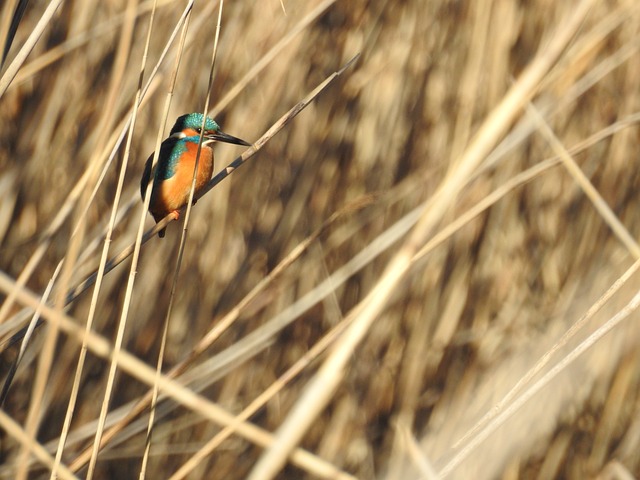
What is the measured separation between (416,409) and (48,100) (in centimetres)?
87

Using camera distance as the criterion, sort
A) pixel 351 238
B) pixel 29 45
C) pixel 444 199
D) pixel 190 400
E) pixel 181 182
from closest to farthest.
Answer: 1. pixel 444 199
2. pixel 29 45
3. pixel 190 400
4. pixel 181 182
5. pixel 351 238

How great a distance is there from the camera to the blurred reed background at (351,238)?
4.28ft

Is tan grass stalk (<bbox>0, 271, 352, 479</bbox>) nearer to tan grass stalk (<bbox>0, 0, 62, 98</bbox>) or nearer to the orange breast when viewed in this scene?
tan grass stalk (<bbox>0, 0, 62, 98</bbox>)

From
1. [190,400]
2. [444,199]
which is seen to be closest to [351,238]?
[190,400]

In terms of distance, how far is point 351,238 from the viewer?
154 cm

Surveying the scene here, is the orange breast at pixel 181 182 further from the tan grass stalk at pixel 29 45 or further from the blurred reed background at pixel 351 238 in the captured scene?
the tan grass stalk at pixel 29 45

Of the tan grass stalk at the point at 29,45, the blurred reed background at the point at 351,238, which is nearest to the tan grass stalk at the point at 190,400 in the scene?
the tan grass stalk at the point at 29,45

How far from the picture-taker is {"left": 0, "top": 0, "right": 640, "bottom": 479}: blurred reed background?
4.28ft

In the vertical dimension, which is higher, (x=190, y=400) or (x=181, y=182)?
(x=181, y=182)

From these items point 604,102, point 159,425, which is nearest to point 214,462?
point 159,425

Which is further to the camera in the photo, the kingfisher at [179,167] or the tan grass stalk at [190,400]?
the kingfisher at [179,167]

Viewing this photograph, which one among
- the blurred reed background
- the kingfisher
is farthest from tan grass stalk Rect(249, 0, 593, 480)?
the kingfisher

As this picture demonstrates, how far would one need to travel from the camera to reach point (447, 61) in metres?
1.48

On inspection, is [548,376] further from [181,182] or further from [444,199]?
[181,182]
